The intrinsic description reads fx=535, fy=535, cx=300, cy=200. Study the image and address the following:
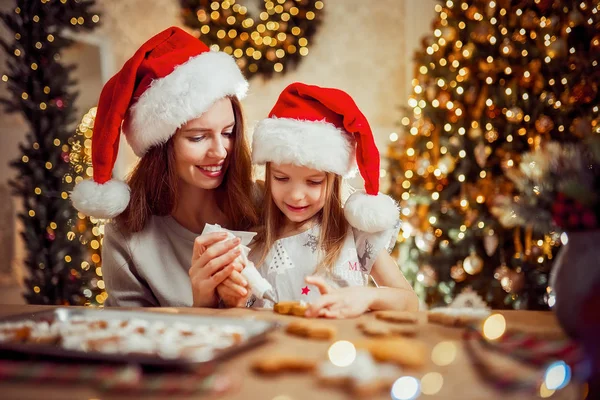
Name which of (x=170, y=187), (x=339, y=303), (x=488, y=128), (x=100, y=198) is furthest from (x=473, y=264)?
(x=100, y=198)

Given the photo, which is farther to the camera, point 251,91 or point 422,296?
point 251,91

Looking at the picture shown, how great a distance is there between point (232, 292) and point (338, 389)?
718mm

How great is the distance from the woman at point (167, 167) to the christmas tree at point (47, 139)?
1.54m

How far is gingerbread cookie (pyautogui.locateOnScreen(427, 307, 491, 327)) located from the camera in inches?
39.4

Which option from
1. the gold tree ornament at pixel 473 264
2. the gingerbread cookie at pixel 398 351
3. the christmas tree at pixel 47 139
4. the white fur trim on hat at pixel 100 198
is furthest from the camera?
the christmas tree at pixel 47 139

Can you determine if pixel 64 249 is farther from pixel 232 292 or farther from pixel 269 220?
pixel 232 292

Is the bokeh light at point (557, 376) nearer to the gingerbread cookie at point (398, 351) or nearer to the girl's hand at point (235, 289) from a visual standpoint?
the gingerbread cookie at point (398, 351)

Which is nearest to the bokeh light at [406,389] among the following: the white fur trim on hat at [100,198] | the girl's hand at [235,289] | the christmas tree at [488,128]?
the girl's hand at [235,289]

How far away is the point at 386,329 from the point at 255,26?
10.7 ft

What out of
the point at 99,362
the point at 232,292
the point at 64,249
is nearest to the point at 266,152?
the point at 232,292

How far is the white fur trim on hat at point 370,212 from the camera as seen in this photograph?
5.06 feet

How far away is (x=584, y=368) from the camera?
2.26 feet

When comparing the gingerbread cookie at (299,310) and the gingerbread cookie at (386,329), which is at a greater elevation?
the gingerbread cookie at (386,329)

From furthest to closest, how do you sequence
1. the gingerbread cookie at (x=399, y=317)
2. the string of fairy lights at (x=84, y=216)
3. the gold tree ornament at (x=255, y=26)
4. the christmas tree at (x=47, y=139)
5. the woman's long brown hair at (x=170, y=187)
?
the gold tree ornament at (x=255, y=26) < the string of fairy lights at (x=84, y=216) < the christmas tree at (x=47, y=139) < the woman's long brown hair at (x=170, y=187) < the gingerbread cookie at (x=399, y=317)
